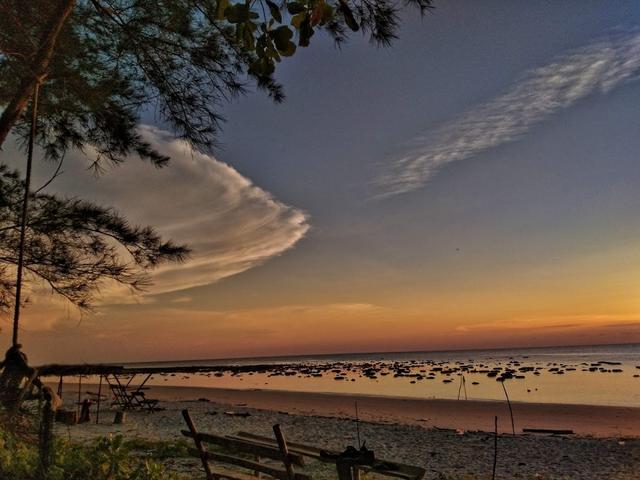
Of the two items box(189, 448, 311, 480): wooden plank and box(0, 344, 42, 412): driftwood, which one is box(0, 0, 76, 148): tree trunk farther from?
box(189, 448, 311, 480): wooden plank

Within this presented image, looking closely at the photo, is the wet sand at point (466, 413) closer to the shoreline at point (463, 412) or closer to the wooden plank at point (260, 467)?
the shoreline at point (463, 412)

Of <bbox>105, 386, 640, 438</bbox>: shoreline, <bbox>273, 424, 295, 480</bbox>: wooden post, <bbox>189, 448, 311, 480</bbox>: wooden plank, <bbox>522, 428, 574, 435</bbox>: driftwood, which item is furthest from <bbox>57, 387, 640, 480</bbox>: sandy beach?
<bbox>273, 424, 295, 480</bbox>: wooden post

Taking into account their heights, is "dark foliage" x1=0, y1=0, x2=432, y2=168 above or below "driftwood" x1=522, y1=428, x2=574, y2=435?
above

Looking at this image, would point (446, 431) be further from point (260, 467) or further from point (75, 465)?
point (75, 465)

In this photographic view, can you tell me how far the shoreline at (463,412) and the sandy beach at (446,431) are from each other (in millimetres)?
41

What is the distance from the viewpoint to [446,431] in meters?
17.6

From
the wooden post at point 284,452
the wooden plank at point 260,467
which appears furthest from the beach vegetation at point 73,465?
the wooden post at point 284,452

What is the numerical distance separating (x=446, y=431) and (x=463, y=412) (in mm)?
5900

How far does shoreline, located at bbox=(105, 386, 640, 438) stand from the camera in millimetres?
18859

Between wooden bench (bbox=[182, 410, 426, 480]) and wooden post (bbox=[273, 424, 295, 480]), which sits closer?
wooden bench (bbox=[182, 410, 426, 480])

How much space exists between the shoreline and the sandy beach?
4cm

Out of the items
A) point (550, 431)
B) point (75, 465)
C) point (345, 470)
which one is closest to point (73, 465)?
point (75, 465)

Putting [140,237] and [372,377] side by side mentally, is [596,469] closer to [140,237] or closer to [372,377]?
[140,237]

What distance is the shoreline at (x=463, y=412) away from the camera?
61.9 ft
